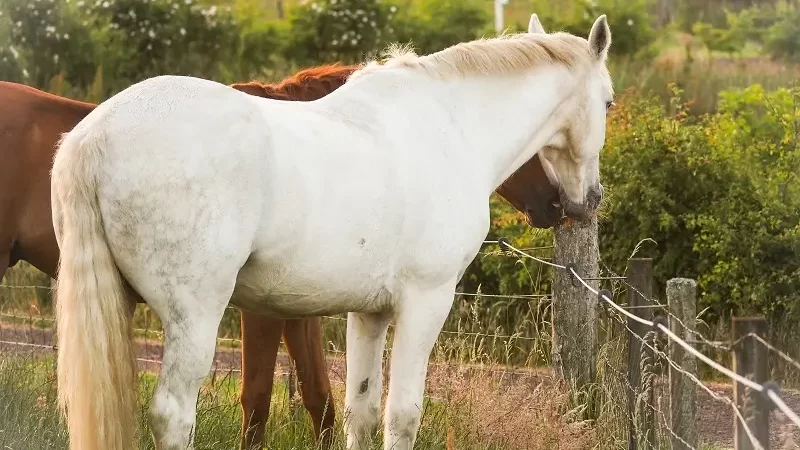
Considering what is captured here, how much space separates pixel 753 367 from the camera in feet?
10.6

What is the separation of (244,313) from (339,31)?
12807mm

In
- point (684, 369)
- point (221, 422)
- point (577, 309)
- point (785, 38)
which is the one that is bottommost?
point (221, 422)

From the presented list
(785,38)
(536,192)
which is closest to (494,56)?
(536,192)

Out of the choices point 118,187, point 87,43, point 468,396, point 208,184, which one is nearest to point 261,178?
point 208,184

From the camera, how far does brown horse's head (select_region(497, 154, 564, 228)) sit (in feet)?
18.8

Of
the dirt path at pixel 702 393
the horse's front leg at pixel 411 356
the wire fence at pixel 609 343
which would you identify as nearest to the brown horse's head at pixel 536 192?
the wire fence at pixel 609 343

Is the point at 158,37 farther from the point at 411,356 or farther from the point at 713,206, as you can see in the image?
the point at 411,356

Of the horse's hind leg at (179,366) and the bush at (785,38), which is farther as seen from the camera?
the bush at (785,38)

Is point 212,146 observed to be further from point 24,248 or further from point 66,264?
point 24,248

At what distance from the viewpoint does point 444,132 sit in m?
4.90

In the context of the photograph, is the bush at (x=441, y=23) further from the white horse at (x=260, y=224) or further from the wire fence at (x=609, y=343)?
the white horse at (x=260, y=224)

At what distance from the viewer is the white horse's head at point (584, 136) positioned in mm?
5422

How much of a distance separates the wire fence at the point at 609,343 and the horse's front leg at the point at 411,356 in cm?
83

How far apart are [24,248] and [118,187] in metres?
1.78
